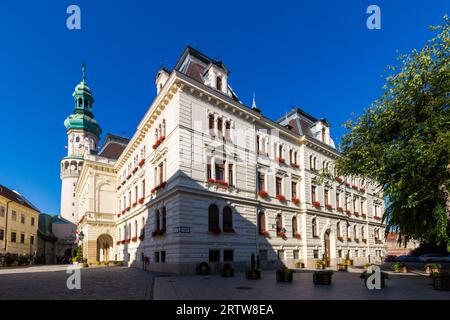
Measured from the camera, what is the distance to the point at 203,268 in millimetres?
23062

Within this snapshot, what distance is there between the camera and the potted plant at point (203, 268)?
23062 mm

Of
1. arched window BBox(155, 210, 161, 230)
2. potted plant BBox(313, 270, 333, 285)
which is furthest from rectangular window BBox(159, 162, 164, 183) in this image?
potted plant BBox(313, 270, 333, 285)

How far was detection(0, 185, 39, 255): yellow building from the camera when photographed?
4778cm

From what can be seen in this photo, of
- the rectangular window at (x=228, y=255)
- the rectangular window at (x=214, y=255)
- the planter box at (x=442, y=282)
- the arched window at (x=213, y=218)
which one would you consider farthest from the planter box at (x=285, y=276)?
the rectangular window at (x=228, y=255)

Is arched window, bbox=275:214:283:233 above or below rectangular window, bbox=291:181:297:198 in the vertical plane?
below

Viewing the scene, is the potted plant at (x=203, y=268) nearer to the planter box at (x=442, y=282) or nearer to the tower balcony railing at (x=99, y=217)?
the planter box at (x=442, y=282)

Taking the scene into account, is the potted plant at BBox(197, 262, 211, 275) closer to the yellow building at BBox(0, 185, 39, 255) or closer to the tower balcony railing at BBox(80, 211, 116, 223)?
the tower balcony railing at BBox(80, 211, 116, 223)

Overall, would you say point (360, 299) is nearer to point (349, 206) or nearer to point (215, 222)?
point (215, 222)

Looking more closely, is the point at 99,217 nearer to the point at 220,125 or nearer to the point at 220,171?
the point at 220,171

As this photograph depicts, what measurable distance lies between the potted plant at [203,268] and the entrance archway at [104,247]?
2481 cm

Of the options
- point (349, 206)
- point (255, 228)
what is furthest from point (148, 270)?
point (349, 206)

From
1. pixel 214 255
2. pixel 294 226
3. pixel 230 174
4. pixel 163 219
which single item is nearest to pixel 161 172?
pixel 163 219

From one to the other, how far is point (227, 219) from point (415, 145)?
49.6 feet

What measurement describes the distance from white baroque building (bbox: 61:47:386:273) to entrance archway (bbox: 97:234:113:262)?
146 mm
